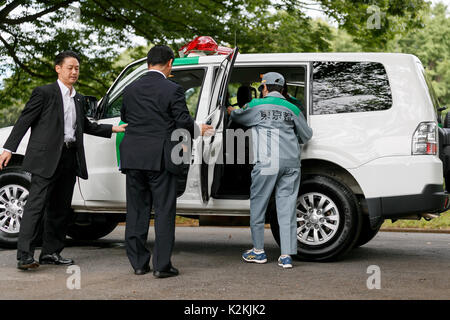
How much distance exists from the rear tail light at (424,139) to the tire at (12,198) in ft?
13.6

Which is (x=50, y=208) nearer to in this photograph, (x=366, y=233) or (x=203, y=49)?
(x=203, y=49)

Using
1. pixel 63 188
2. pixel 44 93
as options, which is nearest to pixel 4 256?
pixel 63 188

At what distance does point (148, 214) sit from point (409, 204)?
2.44 metres

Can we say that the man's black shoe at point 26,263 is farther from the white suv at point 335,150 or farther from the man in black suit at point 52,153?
the white suv at point 335,150

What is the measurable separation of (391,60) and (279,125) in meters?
1.30

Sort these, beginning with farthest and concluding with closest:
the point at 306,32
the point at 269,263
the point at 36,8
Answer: the point at 306,32, the point at 36,8, the point at 269,263

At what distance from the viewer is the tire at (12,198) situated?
722cm

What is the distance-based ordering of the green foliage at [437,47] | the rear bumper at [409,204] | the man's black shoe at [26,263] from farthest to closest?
the green foliage at [437,47] → the rear bumper at [409,204] → the man's black shoe at [26,263]

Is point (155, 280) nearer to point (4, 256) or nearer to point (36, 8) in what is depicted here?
point (4, 256)

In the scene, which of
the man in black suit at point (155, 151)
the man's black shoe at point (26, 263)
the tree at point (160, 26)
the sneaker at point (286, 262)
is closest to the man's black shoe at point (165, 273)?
the man in black suit at point (155, 151)

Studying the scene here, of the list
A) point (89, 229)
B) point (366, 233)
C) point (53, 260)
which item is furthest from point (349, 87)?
point (89, 229)

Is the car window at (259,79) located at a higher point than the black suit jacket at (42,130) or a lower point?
higher

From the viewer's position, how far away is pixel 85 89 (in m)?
15.1

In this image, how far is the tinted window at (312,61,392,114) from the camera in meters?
6.30
